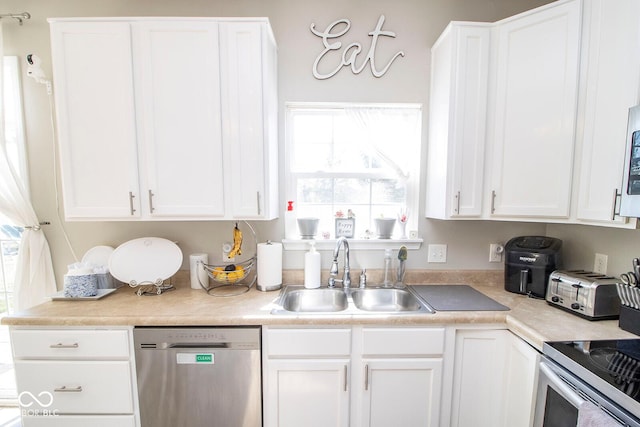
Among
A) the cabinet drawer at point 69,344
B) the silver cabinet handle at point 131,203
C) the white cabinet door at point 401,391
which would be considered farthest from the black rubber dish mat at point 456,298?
the silver cabinet handle at point 131,203

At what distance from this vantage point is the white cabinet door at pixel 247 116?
1379mm

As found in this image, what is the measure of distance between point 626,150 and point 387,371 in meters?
1.45

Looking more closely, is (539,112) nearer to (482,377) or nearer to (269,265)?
(482,377)

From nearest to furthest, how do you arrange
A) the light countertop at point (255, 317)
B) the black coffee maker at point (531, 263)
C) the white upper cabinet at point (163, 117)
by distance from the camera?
the light countertop at point (255, 317) → the white upper cabinet at point (163, 117) → the black coffee maker at point (531, 263)

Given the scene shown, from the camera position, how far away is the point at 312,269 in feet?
5.35

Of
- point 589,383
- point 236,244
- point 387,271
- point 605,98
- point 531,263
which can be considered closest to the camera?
point 589,383

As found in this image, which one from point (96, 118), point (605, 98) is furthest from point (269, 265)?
point (605, 98)

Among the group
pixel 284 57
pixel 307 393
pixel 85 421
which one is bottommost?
pixel 85 421

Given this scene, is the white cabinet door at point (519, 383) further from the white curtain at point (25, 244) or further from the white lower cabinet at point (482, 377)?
the white curtain at point (25, 244)

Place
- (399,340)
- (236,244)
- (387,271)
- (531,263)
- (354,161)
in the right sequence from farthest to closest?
(354,161)
(387,271)
(236,244)
(531,263)
(399,340)

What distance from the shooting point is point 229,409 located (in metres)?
1.26

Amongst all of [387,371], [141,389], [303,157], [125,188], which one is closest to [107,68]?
[125,188]

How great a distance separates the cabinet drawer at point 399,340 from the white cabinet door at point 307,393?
15cm

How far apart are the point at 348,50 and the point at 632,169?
1560 millimetres
